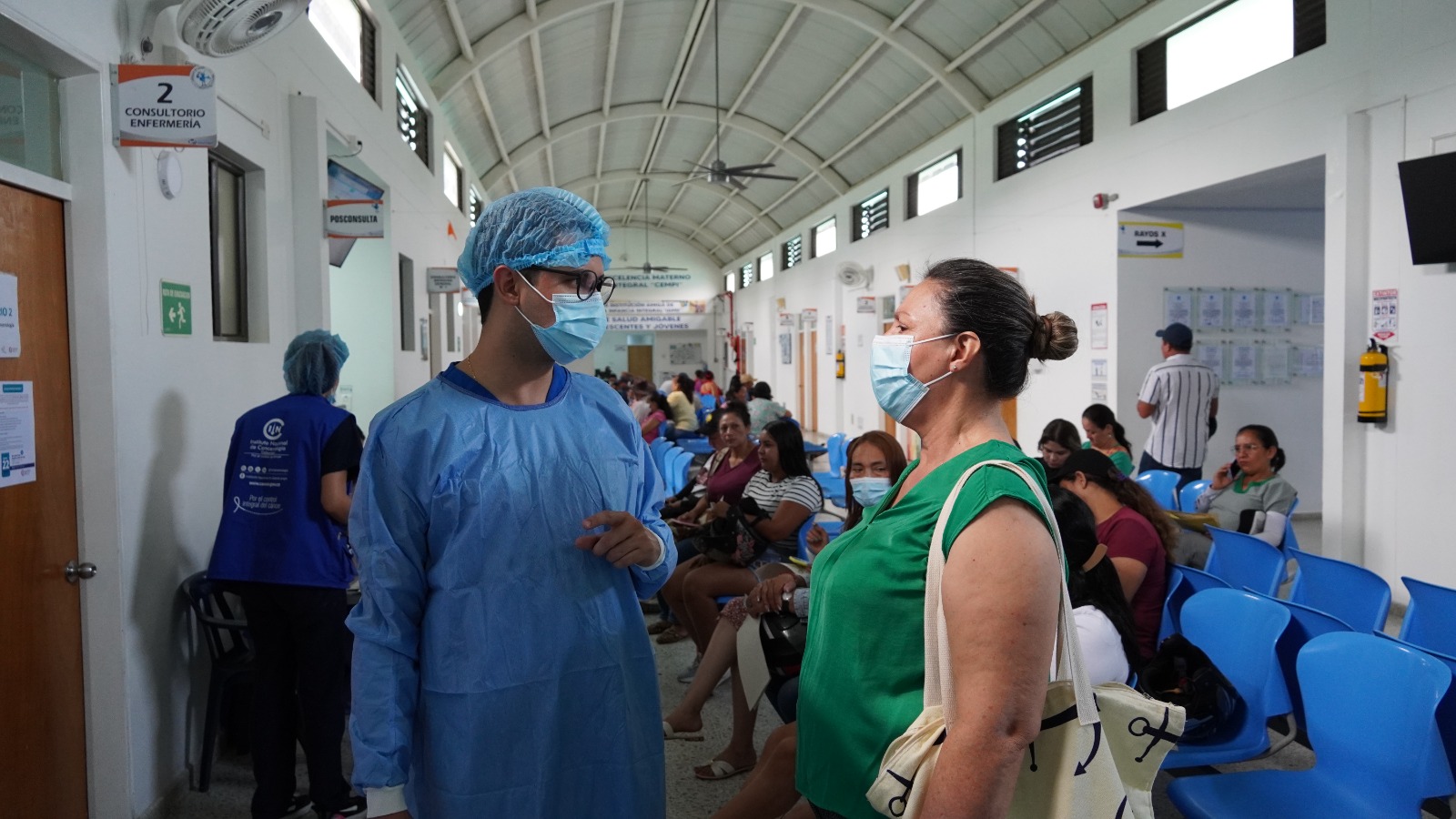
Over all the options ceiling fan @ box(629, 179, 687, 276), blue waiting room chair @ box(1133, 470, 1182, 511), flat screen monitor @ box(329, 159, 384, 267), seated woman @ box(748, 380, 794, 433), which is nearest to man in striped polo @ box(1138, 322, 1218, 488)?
blue waiting room chair @ box(1133, 470, 1182, 511)

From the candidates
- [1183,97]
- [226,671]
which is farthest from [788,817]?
[1183,97]

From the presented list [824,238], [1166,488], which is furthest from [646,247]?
[1166,488]

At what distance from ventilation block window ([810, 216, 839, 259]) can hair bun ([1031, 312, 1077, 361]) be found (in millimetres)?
14990

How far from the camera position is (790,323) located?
18.8 meters

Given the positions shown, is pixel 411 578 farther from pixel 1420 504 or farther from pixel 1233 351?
pixel 1233 351

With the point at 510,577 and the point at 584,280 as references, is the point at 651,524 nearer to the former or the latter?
the point at 510,577

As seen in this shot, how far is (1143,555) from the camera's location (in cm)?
294

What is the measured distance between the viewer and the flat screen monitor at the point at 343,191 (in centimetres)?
495

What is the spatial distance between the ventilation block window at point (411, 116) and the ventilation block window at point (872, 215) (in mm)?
7048

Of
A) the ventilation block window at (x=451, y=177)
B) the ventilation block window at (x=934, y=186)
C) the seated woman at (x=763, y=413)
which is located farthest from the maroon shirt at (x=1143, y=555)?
the ventilation block window at (x=451, y=177)

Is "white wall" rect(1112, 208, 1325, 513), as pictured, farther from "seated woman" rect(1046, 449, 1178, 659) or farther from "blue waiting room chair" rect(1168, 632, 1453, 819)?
"blue waiting room chair" rect(1168, 632, 1453, 819)

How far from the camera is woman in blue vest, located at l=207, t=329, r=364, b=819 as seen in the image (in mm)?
2828

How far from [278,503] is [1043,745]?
8.15ft

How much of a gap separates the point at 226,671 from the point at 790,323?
53.1ft
